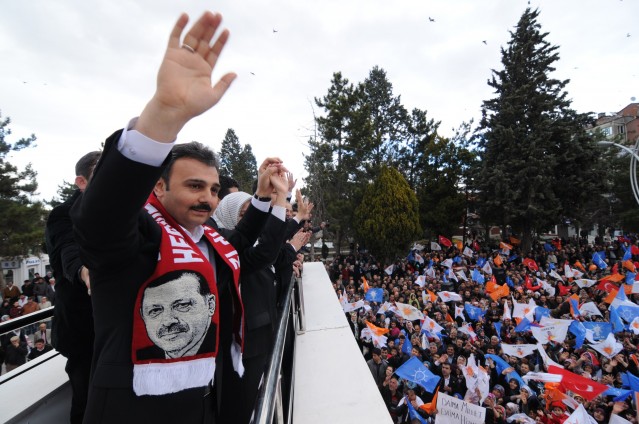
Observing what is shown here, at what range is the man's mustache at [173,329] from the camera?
40.8 inches

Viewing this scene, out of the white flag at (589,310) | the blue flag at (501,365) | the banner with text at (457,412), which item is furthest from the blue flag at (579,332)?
the banner with text at (457,412)

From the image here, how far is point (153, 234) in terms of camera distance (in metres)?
1.09

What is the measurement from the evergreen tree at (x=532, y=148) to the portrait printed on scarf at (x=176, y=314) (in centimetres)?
2318

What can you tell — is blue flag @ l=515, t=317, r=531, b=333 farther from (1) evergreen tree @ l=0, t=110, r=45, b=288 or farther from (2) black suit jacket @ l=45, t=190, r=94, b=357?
(1) evergreen tree @ l=0, t=110, r=45, b=288

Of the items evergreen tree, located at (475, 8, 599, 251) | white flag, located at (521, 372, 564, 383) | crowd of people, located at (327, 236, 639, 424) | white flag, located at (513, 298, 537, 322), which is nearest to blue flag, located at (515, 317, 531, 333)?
crowd of people, located at (327, 236, 639, 424)

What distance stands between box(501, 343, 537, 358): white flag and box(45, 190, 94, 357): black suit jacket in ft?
24.1

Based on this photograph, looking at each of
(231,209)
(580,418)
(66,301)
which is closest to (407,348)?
(580,418)

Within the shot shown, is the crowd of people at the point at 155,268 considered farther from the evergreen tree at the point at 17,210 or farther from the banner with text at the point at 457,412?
the evergreen tree at the point at 17,210

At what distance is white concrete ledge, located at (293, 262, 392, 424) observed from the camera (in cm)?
213

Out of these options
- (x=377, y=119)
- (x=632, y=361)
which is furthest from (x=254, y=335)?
(x=377, y=119)

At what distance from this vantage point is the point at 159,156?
2.74ft

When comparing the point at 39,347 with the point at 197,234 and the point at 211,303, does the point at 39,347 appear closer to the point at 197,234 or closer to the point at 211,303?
the point at 197,234

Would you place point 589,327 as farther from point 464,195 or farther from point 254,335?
point 464,195

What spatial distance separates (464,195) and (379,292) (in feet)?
57.2
